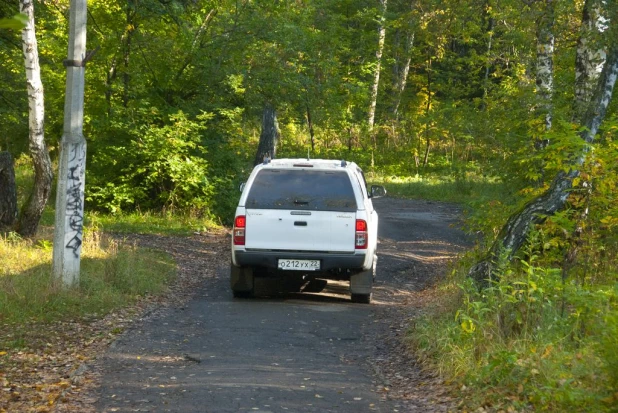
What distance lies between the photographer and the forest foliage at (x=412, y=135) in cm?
791

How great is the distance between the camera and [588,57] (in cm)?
1371

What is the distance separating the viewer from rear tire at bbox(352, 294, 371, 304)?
13.0 m

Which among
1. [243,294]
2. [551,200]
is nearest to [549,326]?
[551,200]

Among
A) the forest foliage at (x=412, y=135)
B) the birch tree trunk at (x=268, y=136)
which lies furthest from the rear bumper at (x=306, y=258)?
the birch tree trunk at (x=268, y=136)

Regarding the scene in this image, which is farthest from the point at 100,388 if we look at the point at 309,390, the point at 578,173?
the point at 578,173

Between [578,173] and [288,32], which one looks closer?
[578,173]

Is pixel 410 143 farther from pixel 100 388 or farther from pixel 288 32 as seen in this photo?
pixel 100 388

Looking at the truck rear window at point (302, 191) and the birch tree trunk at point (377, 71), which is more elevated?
the birch tree trunk at point (377, 71)

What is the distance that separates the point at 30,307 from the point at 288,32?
580 inches

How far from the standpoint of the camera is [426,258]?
19375 mm

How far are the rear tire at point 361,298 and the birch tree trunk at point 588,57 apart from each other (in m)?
3.80

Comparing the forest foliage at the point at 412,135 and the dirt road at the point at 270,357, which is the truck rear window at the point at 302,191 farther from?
the forest foliage at the point at 412,135

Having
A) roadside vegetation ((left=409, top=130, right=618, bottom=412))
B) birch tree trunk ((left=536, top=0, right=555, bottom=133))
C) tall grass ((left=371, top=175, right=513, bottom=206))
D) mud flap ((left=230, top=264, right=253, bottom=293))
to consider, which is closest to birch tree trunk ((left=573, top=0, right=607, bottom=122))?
birch tree trunk ((left=536, top=0, right=555, bottom=133))

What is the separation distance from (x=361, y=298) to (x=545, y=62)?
19.0 feet
